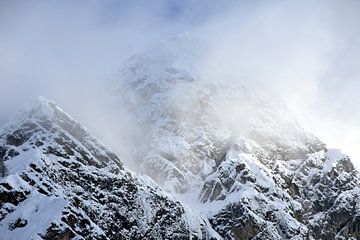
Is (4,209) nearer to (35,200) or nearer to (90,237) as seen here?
(35,200)

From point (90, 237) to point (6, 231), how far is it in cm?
2373

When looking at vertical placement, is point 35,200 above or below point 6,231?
above

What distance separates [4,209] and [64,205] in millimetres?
16393

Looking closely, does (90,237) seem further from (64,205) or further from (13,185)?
(13,185)

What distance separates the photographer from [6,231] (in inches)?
7500

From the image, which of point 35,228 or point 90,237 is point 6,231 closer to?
point 35,228

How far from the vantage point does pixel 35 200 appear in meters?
198

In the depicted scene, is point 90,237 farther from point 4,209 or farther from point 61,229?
point 4,209

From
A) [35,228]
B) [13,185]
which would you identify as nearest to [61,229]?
[35,228]

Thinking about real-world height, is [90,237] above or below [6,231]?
above

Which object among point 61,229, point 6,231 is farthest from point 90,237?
point 6,231

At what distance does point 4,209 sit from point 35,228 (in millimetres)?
11852

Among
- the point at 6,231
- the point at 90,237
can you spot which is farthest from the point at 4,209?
the point at 90,237

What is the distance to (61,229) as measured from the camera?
191625 millimetres
